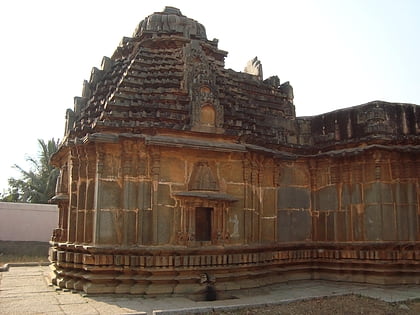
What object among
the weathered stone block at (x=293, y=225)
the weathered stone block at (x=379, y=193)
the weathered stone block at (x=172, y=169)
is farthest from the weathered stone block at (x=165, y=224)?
the weathered stone block at (x=379, y=193)

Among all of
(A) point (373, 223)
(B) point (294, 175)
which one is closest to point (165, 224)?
(B) point (294, 175)

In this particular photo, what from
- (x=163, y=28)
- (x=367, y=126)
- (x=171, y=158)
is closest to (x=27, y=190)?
(x=163, y=28)

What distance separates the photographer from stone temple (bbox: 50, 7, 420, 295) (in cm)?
1115

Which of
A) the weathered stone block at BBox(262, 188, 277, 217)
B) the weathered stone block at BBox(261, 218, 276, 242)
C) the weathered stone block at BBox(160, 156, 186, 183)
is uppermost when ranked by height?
the weathered stone block at BBox(160, 156, 186, 183)

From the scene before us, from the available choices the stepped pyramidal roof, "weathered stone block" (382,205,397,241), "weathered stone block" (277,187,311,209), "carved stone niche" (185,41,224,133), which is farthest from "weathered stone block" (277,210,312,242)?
"carved stone niche" (185,41,224,133)

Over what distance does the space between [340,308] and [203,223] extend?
13.3 feet

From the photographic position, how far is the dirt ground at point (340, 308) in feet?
30.6

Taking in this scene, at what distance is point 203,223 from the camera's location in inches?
472

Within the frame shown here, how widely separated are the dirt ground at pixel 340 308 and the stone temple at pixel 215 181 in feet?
6.58

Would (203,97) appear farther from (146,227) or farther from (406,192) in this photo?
(406,192)

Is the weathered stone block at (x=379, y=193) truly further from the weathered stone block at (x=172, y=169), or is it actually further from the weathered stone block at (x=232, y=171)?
the weathered stone block at (x=172, y=169)

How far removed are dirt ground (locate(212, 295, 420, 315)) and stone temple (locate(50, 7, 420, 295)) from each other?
6.58 feet

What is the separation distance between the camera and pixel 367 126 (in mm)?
13500

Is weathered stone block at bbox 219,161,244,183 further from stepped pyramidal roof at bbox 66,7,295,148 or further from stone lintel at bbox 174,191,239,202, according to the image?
stepped pyramidal roof at bbox 66,7,295,148
